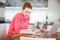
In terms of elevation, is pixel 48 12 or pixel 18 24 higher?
pixel 48 12

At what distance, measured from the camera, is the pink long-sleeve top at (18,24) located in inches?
55.6

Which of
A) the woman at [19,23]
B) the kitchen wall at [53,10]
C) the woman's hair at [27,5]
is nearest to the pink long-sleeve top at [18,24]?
the woman at [19,23]

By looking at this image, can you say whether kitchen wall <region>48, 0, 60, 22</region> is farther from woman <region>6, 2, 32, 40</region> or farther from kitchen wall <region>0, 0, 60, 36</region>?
woman <region>6, 2, 32, 40</region>

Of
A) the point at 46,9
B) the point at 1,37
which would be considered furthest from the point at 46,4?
the point at 1,37

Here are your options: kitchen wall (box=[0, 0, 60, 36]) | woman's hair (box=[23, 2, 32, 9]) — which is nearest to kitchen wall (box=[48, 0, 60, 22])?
kitchen wall (box=[0, 0, 60, 36])

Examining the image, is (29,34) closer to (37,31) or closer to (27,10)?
(37,31)

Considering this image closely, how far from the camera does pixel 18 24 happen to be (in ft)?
4.64

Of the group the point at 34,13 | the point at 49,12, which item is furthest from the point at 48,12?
the point at 34,13

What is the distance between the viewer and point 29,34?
1399mm

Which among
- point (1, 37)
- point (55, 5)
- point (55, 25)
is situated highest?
point (55, 5)

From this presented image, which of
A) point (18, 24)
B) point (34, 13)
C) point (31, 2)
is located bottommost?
point (18, 24)

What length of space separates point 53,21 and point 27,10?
11.8 inches

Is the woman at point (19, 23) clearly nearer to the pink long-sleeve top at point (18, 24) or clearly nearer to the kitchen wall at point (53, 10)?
the pink long-sleeve top at point (18, 24)

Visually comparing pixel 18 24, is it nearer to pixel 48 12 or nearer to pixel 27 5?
pixel 27 5
